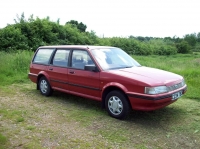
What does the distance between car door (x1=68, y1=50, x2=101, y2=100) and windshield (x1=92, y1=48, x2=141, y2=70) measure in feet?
0.78

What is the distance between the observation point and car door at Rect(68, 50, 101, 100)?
5184 millimetres

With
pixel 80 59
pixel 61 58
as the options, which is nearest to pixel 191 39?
pixel 61 58

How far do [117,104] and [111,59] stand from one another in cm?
127

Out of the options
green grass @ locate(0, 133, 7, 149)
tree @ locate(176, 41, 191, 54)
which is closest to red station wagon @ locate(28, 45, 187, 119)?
green grass @ locate(0, 133, 7, 149)

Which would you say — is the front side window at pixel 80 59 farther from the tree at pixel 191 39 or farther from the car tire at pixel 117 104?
the tree at pixel 191 39

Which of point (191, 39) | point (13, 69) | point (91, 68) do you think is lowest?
point (13, 69)

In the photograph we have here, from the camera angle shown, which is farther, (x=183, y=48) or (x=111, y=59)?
(x=183, y=48)

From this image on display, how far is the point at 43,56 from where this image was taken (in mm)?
6949

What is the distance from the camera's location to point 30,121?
4742 millimetres

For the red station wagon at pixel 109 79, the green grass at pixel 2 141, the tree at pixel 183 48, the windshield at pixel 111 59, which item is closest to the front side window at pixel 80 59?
the red station wagon at pixel 109 79

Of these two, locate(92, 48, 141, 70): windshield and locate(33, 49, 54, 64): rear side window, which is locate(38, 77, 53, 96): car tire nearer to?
locate(33, 49, 54, 64): rear side window

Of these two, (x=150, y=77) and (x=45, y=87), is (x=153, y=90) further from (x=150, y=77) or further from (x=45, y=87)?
(x=45, y=87)

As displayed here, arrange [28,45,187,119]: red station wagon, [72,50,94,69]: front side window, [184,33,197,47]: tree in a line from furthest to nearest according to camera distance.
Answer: [184,33,197,47]: tree → [72,50,94,69]: front side window → [28,45,187,119]: red station wagon

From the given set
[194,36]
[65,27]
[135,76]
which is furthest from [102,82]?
[194,36]
